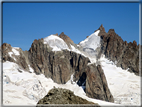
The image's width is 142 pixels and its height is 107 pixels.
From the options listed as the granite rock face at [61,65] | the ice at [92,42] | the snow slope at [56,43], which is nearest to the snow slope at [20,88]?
the granite rock face at [61,65]

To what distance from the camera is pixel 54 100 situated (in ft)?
60.8

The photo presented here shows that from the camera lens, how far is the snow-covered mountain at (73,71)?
9806 centimetres

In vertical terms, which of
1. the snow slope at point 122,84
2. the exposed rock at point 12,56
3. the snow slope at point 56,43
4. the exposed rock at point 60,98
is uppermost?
the snow slope at point 56,43

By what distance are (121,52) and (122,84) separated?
32.8m

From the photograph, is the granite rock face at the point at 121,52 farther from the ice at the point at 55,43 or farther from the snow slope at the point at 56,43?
the ice at the point at 55,43

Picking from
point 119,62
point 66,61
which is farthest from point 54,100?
point 119,62

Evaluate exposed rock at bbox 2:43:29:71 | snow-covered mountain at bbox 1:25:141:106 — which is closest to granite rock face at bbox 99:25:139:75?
snow-covered mountain at bbox 1:25:141:106

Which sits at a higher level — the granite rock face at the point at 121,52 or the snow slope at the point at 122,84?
the granite rock face at the point at 121,52

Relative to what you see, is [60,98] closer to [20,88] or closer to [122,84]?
[20,88]

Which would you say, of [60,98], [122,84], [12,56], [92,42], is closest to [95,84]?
[122,84]

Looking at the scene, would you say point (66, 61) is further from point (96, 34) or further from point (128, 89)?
point (96, 34)

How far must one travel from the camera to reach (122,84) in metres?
128

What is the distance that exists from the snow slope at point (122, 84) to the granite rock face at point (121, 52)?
3757 mm

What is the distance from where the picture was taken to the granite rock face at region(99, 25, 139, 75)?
15112cm
